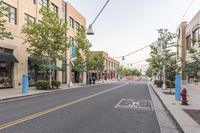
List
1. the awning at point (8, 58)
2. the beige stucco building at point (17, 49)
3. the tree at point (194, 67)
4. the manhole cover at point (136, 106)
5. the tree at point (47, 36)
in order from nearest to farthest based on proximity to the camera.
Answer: the tree at point (194, 67) < the manhole cover at point (136, 106) < the awning at point (8, 58) < the tree at point (47, 36) < the beige stucco building at point (17, 49)

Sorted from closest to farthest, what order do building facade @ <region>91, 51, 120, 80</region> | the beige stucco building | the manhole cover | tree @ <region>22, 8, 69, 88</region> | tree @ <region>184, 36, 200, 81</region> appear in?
tree @ <region>184, 36, 200, 81</region> < the manhole cover < tree @ <region>22, 8, 69, 88</region> < the beige stucco building < building facade @ <region>91, 51, 120, 80</region>

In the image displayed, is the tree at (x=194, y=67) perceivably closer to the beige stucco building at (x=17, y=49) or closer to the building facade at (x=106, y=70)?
the beige stucco building at (x=17, y=49)

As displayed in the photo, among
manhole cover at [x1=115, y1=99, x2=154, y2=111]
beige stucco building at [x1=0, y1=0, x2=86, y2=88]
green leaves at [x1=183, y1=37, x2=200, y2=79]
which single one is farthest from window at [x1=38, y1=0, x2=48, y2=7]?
green leaves at [x1=183, y1=37, x2=200, y2=79]

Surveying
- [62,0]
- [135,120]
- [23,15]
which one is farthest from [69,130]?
[62,0]

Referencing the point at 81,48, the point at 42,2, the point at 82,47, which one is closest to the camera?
the point at 42,2

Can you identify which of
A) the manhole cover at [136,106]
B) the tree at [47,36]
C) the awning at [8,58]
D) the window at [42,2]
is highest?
the window at [42,2]

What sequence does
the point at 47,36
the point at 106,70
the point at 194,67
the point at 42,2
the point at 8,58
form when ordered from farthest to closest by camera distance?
1. the point at 106,70
2. the point at 42,2
3. the point at 47,36
4. the point at 8,58
5. the point at 194,67

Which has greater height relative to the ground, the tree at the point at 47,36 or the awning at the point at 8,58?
the tree at the point at 47,36

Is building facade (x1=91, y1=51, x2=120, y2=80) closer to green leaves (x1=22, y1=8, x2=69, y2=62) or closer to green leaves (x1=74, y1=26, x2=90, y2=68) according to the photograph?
green leaves (x1=74, y1=26, x2=90, y2=68)

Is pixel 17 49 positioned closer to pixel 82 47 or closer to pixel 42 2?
pixel 42 2

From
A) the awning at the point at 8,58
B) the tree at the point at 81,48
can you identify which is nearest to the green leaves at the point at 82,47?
the tree at the point at 81,48

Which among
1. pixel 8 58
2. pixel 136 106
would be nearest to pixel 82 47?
pixel 8 58

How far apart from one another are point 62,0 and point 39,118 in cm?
4240

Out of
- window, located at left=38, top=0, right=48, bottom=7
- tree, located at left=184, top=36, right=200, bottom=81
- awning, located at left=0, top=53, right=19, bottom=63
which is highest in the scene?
window, located at left=38, top=0, right=48, bottom=7
